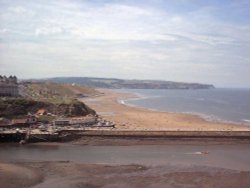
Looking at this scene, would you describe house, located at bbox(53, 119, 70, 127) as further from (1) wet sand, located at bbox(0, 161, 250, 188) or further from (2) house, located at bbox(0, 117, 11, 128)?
(1) wet sand, located at bbox(0, 161, 250, 188)

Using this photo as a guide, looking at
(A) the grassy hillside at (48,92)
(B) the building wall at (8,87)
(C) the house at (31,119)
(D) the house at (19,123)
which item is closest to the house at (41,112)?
(C) the house at (31,119)

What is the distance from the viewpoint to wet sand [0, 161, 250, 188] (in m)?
31.8

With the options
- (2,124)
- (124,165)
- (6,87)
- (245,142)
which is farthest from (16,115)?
(245,142)

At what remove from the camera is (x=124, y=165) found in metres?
37.6

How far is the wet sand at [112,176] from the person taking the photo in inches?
1251

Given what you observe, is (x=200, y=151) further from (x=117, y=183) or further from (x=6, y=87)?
(x=6, y=87)

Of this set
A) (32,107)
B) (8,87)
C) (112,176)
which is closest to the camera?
(112,176)

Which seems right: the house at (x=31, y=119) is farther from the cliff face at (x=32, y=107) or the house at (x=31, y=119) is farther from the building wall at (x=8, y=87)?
the building wall at (x=8, y=87)

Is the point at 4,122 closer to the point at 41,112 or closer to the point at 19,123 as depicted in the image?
the point at 19,123

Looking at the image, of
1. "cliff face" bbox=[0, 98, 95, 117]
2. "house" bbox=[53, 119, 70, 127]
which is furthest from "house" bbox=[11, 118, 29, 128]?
"cliff face" bbox=[0, 98, 95, 117]

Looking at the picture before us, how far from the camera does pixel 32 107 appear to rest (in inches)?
2470

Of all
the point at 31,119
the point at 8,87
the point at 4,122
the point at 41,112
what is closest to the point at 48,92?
the point at 8,87

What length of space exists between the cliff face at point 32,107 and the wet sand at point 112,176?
2382cm

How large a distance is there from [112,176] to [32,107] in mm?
31736
